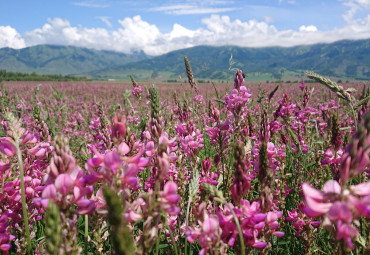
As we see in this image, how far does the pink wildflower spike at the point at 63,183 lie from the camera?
1.03m

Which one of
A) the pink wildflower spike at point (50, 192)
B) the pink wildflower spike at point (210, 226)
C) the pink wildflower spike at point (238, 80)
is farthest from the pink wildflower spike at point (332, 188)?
the pink wildflower spike at point (238, 80)

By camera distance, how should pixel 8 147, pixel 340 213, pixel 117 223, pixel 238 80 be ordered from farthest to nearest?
pixel 238 80 < pixel 8 147 < pixel 340 213 < pixel 117 223

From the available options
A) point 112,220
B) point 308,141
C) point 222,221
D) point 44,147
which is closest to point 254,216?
point 222,221

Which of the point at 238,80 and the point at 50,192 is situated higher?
the point at 238,80

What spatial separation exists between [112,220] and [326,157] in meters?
2.33

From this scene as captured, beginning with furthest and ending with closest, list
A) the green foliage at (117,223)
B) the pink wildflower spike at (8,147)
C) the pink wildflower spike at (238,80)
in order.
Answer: the pink wildflower spike at (238,80) → the pink wildflower spike at (8,147) → the green foliage at (117,223)

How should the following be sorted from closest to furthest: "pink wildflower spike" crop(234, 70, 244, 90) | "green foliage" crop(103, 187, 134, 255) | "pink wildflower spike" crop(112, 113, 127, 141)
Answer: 1. "green foliage" crop(103, 187, 134, 255)
2. "pink wildflower spike" crop(112, 113, 127, 141)
3. "pink wildflower spike" crop(234, 70, 244, 90)

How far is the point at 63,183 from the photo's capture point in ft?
3.42

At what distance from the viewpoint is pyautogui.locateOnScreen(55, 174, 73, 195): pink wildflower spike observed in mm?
1033

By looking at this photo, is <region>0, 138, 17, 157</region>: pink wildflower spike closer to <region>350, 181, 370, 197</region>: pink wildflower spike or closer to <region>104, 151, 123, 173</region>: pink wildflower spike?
<region>104, 151, 123, 173</region>: pink wildflower spike

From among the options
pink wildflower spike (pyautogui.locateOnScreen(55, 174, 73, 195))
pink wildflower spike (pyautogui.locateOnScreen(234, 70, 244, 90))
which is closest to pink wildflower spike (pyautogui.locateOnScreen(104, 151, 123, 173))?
pink wildflower spike (pyautogui.locateOnScreen(55, 174, 73, 195))

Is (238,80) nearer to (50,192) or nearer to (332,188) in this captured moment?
(332,188)

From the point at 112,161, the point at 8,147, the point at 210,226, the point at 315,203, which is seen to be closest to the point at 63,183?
the point at 112,161

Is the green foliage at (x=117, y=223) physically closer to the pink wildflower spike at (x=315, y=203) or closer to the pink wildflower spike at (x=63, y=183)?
the pink wildflower spike at (x=63, y=183)
